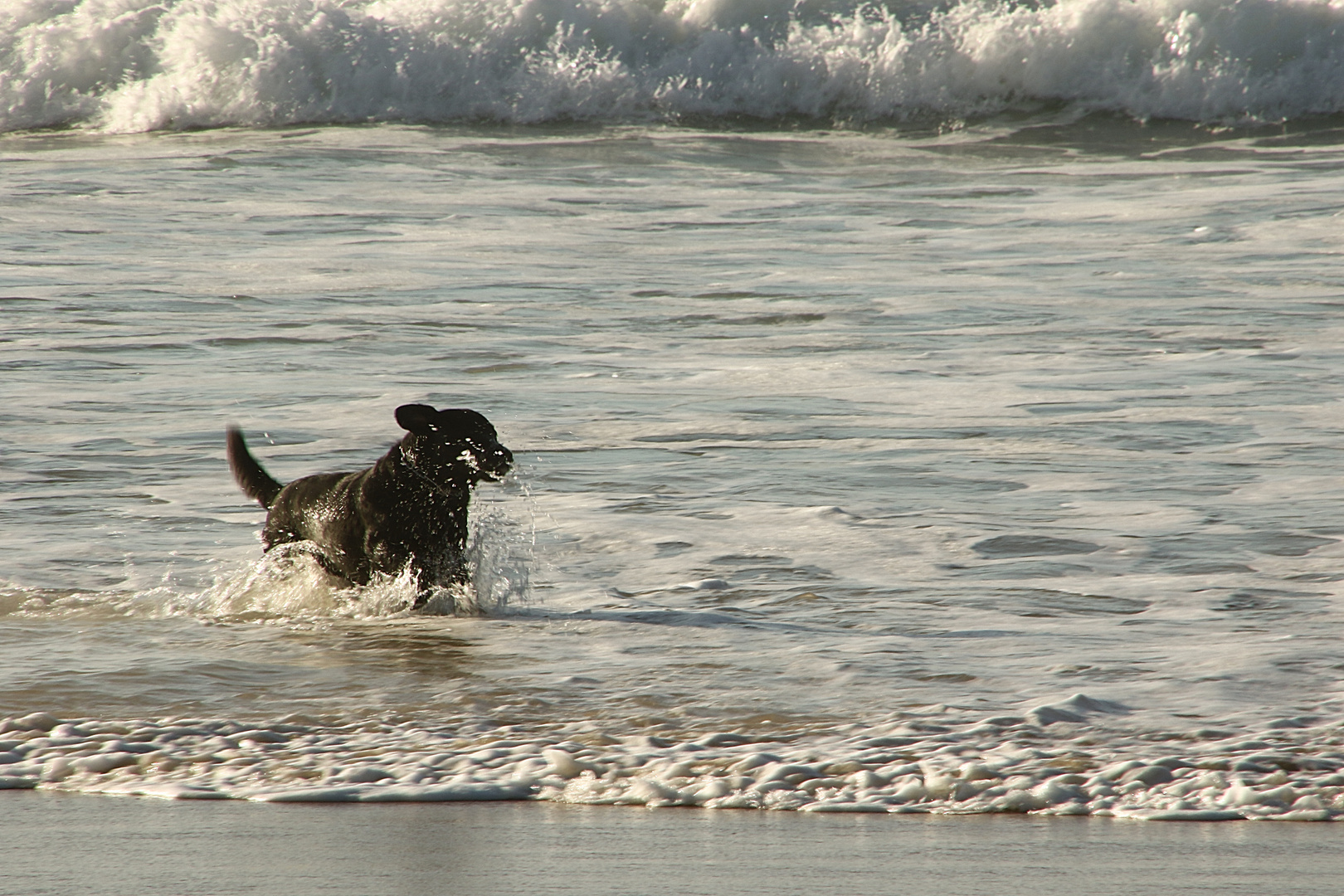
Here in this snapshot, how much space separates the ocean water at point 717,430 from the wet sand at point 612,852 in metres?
0.11

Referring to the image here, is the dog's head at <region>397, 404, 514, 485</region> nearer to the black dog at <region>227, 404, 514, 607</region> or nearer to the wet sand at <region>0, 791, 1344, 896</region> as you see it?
the black dog at <region>227, 404, 514, 607</region>

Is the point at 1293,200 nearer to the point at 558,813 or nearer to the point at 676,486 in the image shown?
the point at 676,486

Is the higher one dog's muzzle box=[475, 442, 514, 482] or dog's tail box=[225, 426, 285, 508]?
dog's muzzle box=[475, 442, 514, 482]

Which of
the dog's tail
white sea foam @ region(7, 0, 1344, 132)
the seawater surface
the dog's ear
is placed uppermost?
white sea foam @ region(7, 0, 1344, 132)

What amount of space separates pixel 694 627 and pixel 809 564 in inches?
31.8

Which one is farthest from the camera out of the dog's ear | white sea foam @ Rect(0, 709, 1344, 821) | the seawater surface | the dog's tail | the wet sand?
the dog's tail

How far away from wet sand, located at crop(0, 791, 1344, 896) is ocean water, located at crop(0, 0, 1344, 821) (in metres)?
0.11

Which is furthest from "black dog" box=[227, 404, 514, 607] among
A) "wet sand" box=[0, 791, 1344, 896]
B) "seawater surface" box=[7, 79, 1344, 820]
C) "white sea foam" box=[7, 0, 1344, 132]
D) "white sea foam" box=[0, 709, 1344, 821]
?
"white sea foam" box=[7, 0, 1344, 132]

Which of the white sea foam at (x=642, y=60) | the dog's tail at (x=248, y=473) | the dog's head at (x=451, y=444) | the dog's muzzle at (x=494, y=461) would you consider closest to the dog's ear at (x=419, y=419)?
the dog's head at (x=451, y=444)

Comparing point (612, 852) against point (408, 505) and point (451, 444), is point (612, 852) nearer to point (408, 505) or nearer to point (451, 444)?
point (451, 444)

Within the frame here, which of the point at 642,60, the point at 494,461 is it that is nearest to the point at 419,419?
the point at 494,461

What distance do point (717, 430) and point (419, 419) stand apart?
3.01 meters

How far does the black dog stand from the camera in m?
4.66

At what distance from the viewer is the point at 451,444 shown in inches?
183
